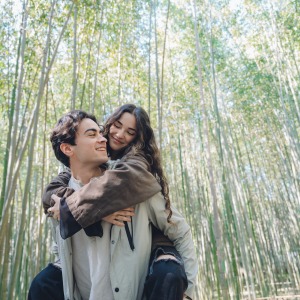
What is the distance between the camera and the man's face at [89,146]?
1.25 meters

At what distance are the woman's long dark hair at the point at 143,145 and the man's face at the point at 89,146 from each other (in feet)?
0.34

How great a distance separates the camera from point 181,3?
7.10 metres

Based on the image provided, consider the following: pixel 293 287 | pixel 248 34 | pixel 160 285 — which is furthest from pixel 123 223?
pixel 293 287

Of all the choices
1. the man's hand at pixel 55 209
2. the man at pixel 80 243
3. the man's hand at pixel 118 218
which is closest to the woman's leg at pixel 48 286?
the man at pixel 80 243

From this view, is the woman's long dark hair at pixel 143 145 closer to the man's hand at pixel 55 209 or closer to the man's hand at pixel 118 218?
the man's hand at pixel 118 218

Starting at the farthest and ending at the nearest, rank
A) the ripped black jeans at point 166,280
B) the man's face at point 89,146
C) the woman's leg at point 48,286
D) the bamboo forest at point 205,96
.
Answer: the bamboo forest at point 205,96 < the man's face at point 89,146 < the woman's leg at point 48,286 < the ripped black jeans at point 166,280

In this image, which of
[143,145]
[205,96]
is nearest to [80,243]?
[143,145]

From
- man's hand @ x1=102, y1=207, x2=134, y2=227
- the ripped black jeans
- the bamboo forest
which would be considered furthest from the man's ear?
the bamboo forest

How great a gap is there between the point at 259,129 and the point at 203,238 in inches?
144

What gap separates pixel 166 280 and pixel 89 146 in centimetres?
54

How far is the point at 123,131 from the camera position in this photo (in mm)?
1345

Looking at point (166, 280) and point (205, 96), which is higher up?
point (205, 96)

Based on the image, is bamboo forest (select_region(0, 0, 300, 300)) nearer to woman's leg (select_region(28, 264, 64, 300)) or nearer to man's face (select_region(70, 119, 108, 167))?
man's face (select_region(70, 119, 108, 167))

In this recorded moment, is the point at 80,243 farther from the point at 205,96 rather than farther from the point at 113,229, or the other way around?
the point at 205,96
